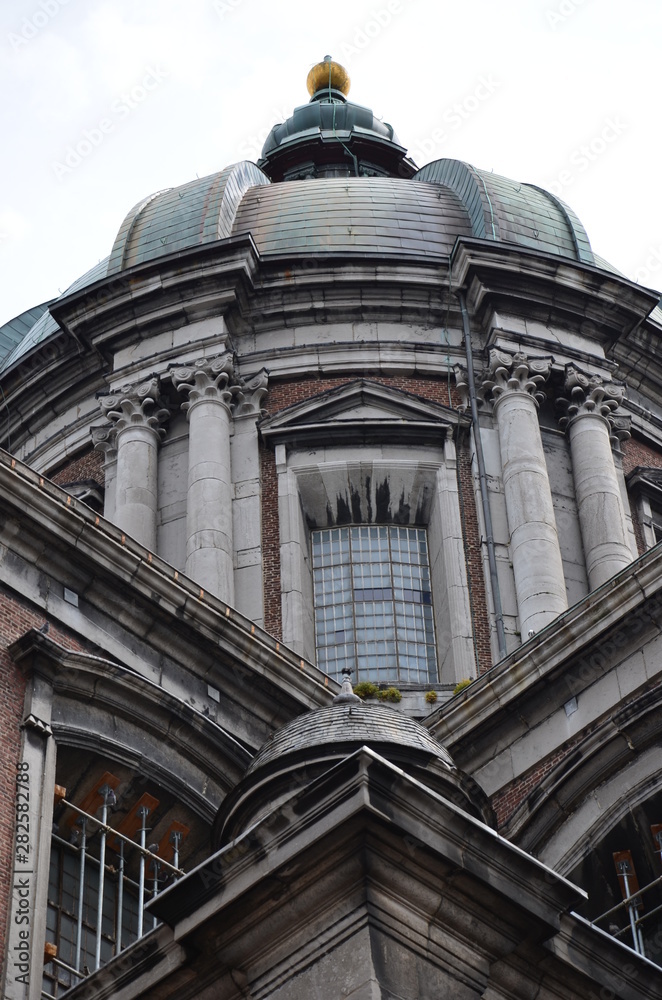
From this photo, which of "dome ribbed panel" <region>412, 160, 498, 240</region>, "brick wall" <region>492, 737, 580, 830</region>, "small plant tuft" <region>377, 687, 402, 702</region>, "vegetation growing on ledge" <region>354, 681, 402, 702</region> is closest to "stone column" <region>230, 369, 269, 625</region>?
"vegetation growing on ledge" <region>354, 681, 402, 702</region>

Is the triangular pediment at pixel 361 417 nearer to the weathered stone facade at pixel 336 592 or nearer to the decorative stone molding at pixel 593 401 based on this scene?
the weathered stone facade at pixel 336 592

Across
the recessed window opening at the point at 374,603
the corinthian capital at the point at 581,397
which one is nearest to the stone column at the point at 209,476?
the recessed window opening at the point at 374,603

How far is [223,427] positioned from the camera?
34125 mm

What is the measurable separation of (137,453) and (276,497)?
8.82 feet

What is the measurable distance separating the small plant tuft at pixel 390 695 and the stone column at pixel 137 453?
525cm

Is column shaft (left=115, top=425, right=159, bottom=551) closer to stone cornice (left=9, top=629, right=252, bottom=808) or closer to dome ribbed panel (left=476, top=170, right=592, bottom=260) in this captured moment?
dome ribbed panel (left=476, top=170, right=592, bottom=260)

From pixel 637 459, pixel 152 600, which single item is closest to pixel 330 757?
pixel 152 600

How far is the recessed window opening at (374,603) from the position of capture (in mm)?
32031

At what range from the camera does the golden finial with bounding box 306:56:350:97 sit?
49531 mm

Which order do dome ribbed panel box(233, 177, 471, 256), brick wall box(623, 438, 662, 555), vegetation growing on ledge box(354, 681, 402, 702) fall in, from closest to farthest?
1. vegetation growing on ledge box(354, 681, 402, 702)
2. brick wall box(623, 438, 662, 555)
3. dome ribbed panel box(233, 177, 471, 256)

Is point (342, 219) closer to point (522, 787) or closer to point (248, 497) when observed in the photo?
point (248, 497)

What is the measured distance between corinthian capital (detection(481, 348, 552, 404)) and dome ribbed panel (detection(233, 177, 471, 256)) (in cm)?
274

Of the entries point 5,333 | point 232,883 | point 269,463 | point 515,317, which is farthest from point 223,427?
point 232,883

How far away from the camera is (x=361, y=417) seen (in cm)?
3403
